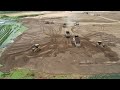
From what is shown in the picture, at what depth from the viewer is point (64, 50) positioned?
10.2 m

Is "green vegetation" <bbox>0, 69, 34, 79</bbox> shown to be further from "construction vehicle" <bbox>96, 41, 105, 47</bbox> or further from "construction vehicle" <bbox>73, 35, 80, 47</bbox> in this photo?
"construction vehicle" <bbox>96, 41, 105, 47</bbox>

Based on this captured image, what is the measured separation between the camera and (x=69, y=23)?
14242 mm

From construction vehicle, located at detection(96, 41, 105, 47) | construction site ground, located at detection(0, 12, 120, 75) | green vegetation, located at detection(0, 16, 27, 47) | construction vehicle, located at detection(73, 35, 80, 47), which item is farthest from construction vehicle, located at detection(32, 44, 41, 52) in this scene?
construction vehicle, located at detection(96, 41, 105, 47)

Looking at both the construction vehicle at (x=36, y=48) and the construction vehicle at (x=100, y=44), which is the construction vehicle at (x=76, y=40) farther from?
the construction vehicle at (x=36, y=48)

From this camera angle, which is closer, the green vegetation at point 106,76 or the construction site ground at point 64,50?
the green vegetation at point 106,76

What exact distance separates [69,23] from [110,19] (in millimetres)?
3250

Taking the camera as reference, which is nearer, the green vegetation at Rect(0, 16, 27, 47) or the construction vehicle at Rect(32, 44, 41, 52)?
the construction vehicle at Rect(32, 44, 41, 52)

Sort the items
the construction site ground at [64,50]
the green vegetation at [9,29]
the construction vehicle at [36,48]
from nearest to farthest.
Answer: the construction site ground at [64,50], the construction vehicle at [36,48], the green vegetation at [9,29]

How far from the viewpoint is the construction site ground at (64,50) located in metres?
8.79

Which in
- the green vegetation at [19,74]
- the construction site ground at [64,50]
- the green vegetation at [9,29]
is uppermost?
the green vegetation at [9,29]

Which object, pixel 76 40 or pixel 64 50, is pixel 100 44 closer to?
pixel 76 40

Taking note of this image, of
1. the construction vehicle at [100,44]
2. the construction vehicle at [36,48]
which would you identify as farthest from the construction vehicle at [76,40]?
the construction vehicle at [36,48]

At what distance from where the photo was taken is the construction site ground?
8.79 metres
